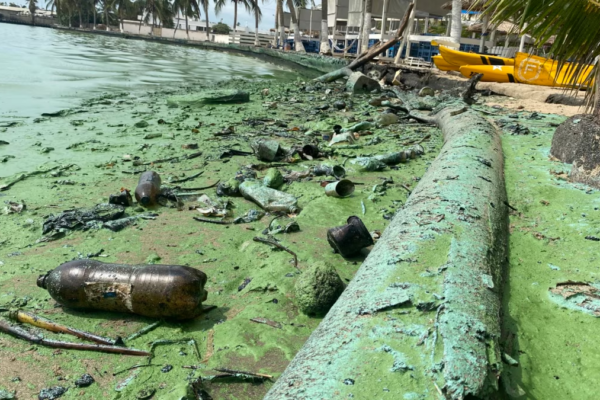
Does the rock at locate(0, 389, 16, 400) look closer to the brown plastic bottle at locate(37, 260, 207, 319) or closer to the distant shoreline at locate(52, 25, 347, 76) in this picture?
the brown plastic bottle at locate(37, 260, 207, 319)

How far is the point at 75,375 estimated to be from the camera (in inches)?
80.7

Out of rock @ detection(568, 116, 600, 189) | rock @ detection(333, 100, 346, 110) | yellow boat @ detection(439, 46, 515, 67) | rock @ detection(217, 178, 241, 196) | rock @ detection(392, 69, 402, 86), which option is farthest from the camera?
rock @ detection(392, 69, 402, 86)

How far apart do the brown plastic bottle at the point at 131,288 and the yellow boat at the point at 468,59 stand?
12.2 meters

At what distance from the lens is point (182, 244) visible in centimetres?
341

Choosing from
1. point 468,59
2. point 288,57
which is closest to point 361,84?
point 468,59

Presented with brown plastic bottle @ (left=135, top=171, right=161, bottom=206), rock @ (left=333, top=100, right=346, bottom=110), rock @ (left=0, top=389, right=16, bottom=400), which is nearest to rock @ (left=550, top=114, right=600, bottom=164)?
brown plastic bottle @ (left=135, top=171, right=161, bottom=206)

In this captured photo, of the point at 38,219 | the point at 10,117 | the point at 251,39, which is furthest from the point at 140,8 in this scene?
the point at 38,219

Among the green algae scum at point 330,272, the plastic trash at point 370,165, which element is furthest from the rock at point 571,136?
the plastic trash at point 370,165

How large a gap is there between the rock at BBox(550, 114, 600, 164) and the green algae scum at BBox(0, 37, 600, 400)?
Answer: 0.47ft

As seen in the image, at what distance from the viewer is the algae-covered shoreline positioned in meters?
2.11

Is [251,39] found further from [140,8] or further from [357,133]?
[357,133]

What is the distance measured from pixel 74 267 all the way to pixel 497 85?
10827mm

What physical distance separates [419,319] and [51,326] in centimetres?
203

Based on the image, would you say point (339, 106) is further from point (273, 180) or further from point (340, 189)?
point (340, 189)
